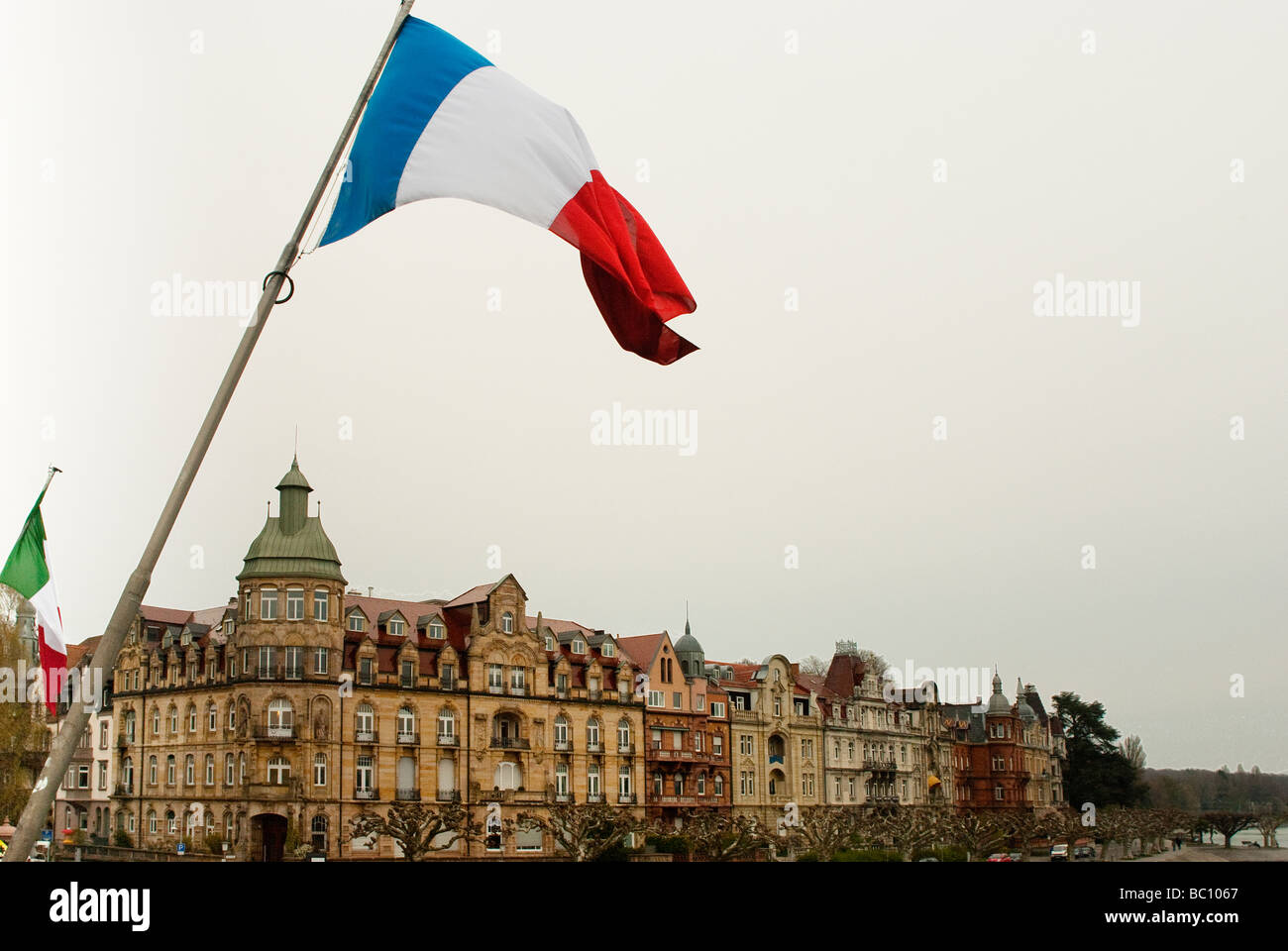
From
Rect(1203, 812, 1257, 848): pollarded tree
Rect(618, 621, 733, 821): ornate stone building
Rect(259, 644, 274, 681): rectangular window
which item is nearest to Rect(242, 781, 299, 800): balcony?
Rect(259, 644, 274, 681): rectangular window

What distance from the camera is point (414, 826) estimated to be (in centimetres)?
5872

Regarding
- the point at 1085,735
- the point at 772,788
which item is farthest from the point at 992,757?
the point at 772,788

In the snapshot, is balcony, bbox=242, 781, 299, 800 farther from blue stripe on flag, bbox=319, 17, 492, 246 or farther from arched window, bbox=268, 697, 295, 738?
blue stripe on flag, bbox=319, 17, 492, 246

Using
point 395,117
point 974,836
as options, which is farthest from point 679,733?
point 395,117

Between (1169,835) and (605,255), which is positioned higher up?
(605,255)

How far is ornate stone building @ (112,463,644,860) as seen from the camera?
222 feet

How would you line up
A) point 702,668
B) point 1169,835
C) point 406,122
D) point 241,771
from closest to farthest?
point 406,122 < point 241,771 < point 702,668 < point 1169,835

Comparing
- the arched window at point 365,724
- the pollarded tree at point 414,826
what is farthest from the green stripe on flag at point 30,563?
the arched window at point 365,724

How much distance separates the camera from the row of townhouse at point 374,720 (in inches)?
2675

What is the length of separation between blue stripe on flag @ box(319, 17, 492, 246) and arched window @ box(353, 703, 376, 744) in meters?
61.1
